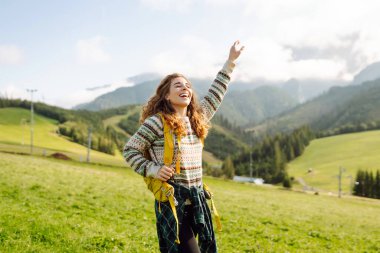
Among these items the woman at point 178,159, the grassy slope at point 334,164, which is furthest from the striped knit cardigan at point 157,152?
the grassy slope at point 334,164

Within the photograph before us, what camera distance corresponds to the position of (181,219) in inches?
223

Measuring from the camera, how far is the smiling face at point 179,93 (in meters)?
6.15

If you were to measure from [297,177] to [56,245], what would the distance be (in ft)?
559

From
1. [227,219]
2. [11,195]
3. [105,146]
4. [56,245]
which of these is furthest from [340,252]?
[105,146]

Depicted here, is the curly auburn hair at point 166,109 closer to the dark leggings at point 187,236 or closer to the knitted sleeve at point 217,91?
the knitted sleeve at point 217,91

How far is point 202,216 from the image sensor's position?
5766 millimetres

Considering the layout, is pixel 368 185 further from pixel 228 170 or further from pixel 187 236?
pixel 187 236

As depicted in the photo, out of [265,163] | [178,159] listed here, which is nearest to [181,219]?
[178,159]

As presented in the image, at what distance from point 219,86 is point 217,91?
106mm

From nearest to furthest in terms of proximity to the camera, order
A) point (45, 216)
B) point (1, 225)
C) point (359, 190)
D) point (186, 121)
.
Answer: point (186, 121) → point (1, 225) → point (45, 216) → point (359, 190)

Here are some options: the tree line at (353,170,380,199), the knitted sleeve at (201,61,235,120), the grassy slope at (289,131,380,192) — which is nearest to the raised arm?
the knitted sleeve at (201,61,235,120)

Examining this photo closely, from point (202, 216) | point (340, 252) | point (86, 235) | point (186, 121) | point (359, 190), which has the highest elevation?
point (186, 121)

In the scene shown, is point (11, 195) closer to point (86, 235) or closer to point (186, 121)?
point (86, 235)

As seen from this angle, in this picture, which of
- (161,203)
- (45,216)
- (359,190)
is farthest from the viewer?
(359,190)
